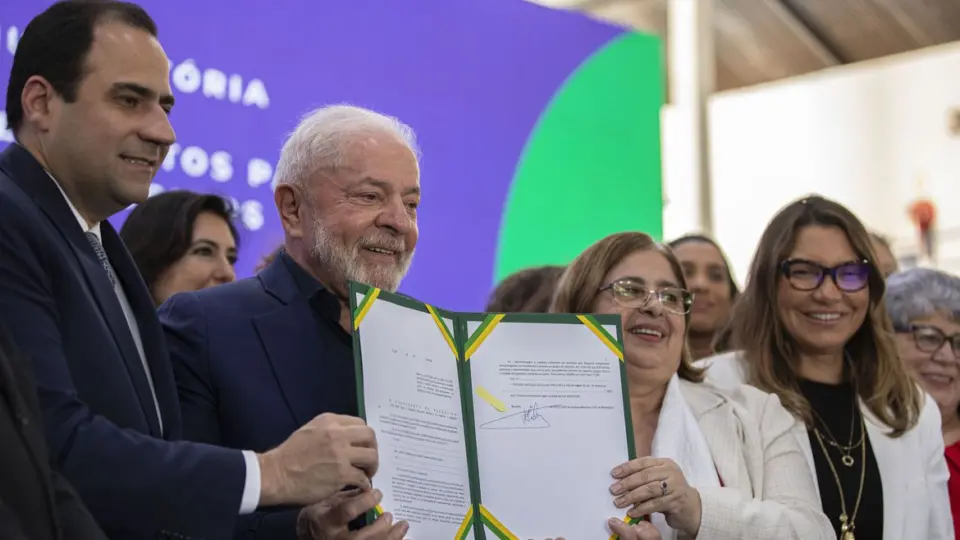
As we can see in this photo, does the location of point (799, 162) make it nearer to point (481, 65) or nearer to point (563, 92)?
point (563, 92)

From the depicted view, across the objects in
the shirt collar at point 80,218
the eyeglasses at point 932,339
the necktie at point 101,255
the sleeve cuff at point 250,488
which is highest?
the shirt collar at point 80,218

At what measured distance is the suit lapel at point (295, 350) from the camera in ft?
7.84

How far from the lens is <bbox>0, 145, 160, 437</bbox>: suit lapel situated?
6.32 feet

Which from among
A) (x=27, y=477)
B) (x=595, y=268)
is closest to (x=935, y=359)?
(x=595, y=268)

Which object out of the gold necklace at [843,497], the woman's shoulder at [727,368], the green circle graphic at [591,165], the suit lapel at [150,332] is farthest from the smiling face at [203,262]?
the gold necklace at [843,497]

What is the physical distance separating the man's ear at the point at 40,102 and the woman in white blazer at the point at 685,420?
1.42 metres

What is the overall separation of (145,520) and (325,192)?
0.93 m

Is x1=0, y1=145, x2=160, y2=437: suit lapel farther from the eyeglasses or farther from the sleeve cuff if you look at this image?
the eyeglasses

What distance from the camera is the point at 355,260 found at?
2494 mm

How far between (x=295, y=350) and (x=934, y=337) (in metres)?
2.38

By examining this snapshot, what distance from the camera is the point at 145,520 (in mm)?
1813

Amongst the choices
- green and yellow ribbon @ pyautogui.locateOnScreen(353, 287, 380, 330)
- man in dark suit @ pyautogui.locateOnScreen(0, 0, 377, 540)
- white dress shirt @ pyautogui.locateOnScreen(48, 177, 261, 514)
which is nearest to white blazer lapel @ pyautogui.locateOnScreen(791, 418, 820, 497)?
green and yellow ribbon @ pyautogui.locateOnScreen(353, 287, 380, 330)

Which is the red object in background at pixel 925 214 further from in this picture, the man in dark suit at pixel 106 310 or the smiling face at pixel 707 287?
the man in dark suit at pixel 106 310

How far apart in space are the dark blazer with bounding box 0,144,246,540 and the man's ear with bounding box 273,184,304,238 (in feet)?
2.27
